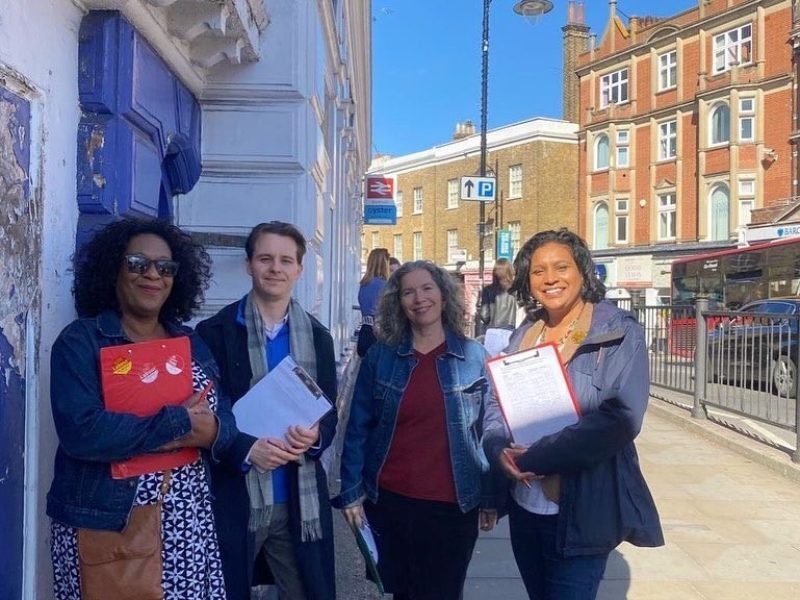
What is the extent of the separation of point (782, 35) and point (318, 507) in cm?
2982

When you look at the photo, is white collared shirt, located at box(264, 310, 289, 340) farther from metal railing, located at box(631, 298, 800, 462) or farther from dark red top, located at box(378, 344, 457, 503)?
metal railing, located at box(631, 298, 800, 462)

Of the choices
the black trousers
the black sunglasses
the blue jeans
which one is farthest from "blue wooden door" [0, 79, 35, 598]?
the blue jeans

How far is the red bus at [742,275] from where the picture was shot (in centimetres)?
1631

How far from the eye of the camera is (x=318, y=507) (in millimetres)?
2637

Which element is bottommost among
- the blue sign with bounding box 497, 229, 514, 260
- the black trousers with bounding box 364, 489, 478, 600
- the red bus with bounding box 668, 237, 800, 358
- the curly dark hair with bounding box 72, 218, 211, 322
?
the black trousers with bounding box 364, 489, 478, 600

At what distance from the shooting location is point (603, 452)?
2.30 metres

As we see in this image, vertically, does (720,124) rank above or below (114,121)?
above

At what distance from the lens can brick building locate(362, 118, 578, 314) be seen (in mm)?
35719

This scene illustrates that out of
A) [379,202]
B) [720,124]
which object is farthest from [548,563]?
[720,124]

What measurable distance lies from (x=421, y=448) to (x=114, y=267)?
1.30 metres

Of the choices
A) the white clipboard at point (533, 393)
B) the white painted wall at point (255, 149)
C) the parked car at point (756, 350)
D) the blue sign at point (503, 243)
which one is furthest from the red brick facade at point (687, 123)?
the white clipboard at point (533, 393)

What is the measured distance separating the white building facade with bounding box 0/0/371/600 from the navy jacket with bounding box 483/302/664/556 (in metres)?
1.62

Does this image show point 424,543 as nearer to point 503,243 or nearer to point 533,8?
point 533,8

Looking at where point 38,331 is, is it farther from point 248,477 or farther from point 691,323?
point 691,323
